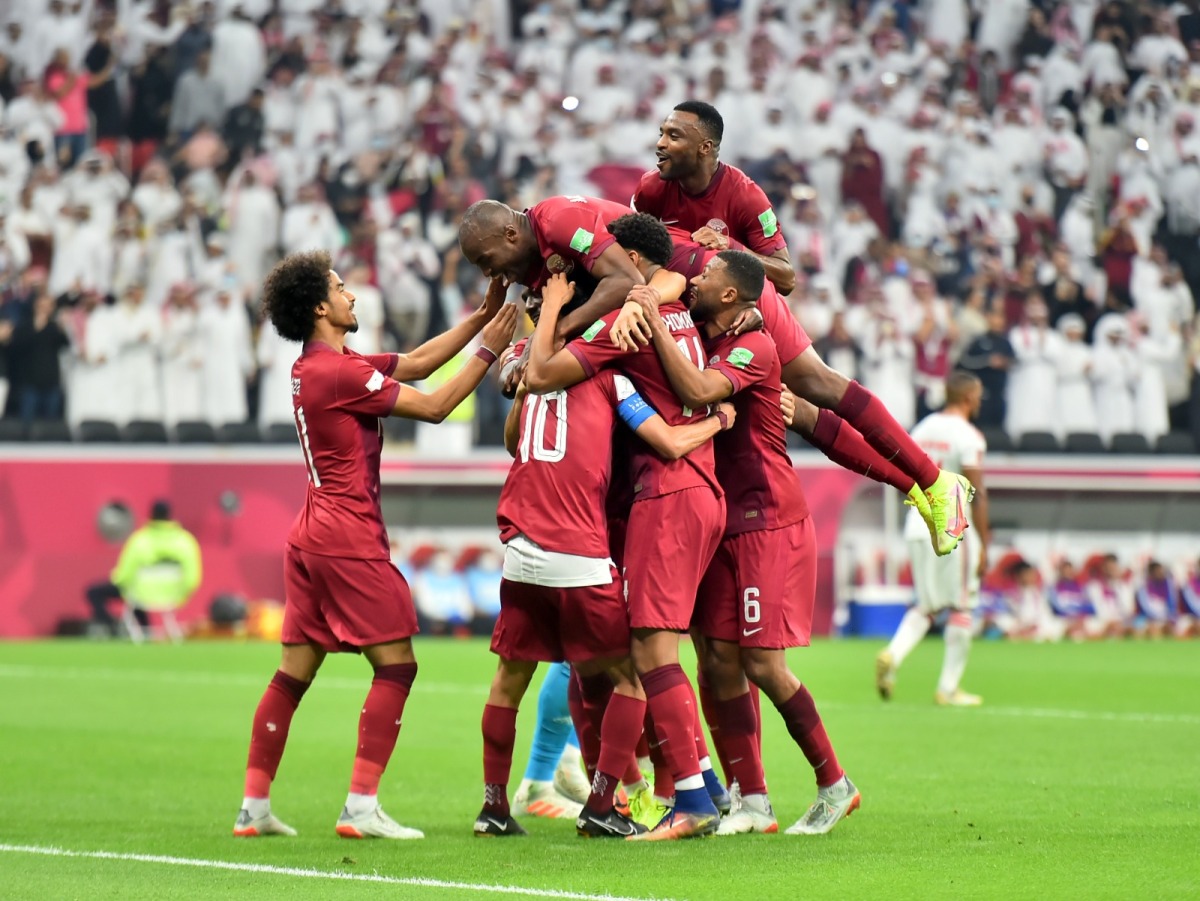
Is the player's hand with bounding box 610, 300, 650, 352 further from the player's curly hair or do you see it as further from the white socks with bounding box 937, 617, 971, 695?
the white socks with bounding box 937, 617, 971, 695

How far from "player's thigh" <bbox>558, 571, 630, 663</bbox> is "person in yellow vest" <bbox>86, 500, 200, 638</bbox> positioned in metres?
13.5

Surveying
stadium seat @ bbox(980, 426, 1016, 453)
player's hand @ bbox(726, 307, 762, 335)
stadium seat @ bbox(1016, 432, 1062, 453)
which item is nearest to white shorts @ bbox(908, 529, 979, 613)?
player's hand @ bbox(726, 307, 762, 335)

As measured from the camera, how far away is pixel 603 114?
80.8 ft

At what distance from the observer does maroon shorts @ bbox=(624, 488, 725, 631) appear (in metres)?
7.03

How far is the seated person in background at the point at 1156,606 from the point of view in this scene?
864 inches

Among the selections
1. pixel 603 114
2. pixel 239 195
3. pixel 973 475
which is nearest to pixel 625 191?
pixel 603 114

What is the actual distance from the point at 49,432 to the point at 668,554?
14.6 m

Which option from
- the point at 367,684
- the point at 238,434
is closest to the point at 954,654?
the point at 367,684

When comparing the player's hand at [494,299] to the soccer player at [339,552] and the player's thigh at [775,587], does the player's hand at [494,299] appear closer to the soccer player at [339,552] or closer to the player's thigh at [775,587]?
the soccer player at [339,552]

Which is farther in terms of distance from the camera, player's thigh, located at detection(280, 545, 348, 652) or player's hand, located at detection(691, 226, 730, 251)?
player's hand, located at detection(691, 226, 730, 251)

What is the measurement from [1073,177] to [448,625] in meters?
11.0

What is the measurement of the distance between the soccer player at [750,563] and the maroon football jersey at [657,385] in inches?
4.9

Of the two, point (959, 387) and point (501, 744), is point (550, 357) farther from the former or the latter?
point (959, 387)

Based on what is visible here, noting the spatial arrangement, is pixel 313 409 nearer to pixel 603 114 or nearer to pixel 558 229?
pixel 558 229
